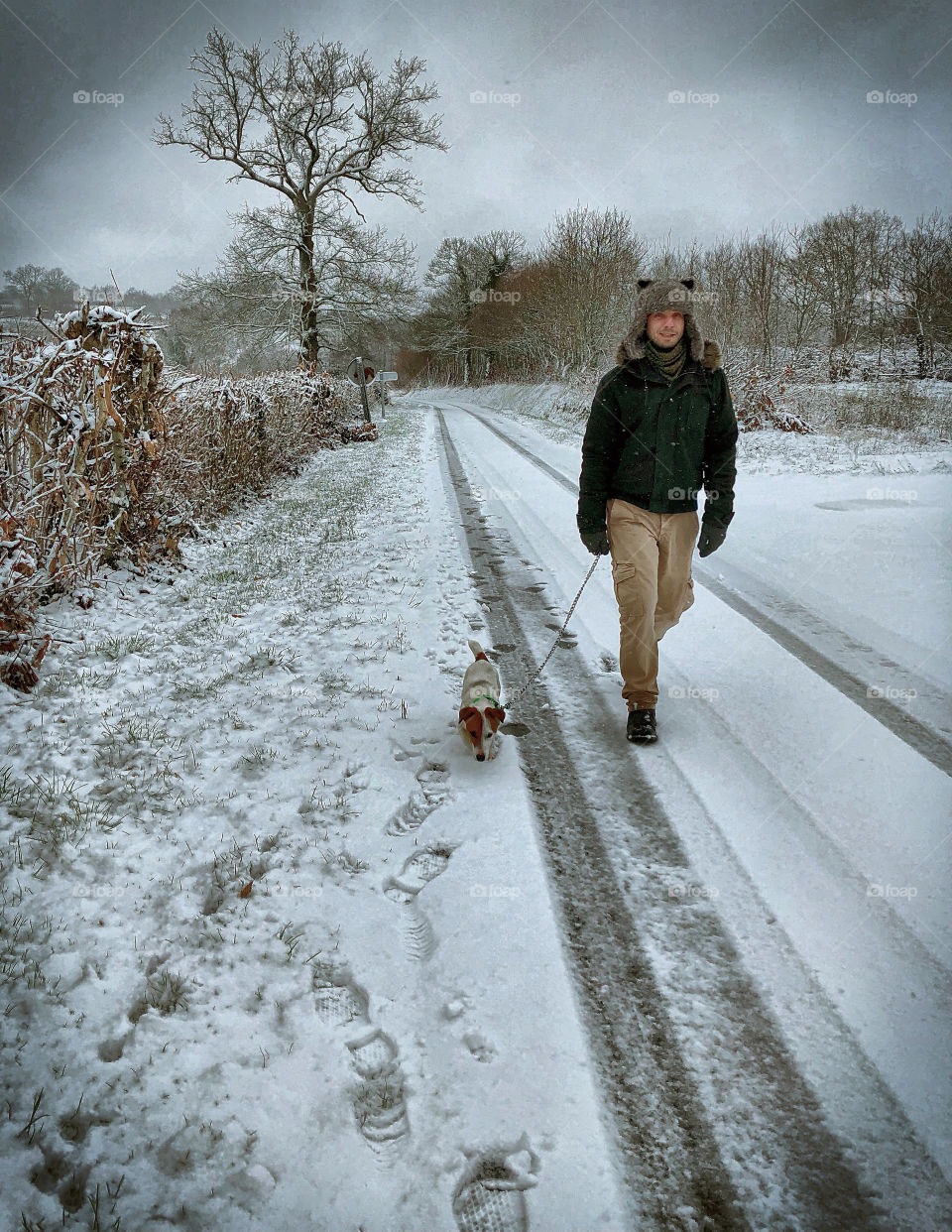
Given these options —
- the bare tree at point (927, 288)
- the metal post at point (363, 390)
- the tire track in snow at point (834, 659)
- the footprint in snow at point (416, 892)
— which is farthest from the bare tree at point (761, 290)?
the footprint in snow at point (416, 892)

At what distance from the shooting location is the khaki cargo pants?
3.47 m

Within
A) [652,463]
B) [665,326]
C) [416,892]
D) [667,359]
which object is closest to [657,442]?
[652,463]

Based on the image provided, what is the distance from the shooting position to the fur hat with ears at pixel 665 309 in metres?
3.21

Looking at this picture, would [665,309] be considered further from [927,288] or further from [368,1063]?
[927,288]

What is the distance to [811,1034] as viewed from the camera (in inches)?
74.7

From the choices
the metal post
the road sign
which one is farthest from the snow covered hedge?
the road sign

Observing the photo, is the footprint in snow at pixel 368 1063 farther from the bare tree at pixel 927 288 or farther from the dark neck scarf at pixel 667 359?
the bare tree at pixel 927 288

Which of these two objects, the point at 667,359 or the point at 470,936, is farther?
the point at 667,359

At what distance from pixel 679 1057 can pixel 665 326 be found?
3081 mm

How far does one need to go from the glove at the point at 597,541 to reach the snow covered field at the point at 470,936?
89cm

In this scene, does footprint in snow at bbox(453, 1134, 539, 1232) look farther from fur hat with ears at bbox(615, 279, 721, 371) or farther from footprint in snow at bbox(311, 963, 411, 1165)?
fur hat with ears at bbox(615, 279, 721, 371)

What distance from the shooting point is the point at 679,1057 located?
1.84 metres

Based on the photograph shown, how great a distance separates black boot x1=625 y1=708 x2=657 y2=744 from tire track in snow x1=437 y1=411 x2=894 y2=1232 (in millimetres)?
457

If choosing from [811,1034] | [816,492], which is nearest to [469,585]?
[811,1034]
